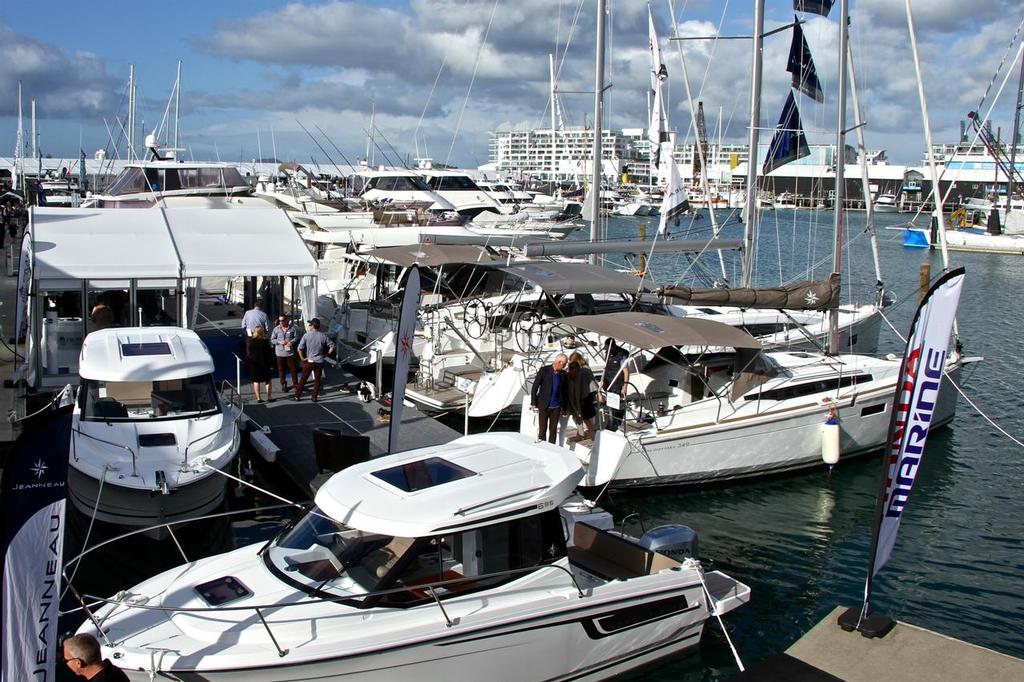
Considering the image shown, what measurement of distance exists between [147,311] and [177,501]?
29.0ft

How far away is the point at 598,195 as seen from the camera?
24.0 metres

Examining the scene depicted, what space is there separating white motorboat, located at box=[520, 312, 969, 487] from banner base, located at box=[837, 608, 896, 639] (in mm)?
5693

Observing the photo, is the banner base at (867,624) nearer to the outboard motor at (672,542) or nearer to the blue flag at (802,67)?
the outboard motor at (672,542)

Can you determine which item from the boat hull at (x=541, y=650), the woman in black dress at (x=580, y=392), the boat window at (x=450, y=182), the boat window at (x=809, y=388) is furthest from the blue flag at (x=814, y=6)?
the boat window at (x=450, y=182)

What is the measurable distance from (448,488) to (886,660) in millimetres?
3888

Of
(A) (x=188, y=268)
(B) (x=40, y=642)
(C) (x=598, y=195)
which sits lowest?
(B) (x=40, y=642)

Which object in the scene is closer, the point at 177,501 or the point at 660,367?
the point at 177,501

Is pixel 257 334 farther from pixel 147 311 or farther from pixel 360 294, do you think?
pixel 360 294

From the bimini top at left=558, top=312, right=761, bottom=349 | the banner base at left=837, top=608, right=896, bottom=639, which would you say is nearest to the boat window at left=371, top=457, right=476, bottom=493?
the banner base at left=837, top=608, right=896, bottom=639

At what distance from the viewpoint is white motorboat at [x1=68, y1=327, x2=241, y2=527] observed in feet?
38.0

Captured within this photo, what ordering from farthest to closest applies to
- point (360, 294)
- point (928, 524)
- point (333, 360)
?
point (360, 294), point (333, 360), point (928, 524)

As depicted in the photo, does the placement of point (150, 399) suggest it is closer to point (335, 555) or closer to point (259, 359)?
point (259, 359)

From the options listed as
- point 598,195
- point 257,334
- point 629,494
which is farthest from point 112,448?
point 598,195

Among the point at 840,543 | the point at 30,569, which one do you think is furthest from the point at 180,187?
the point at 30,569
